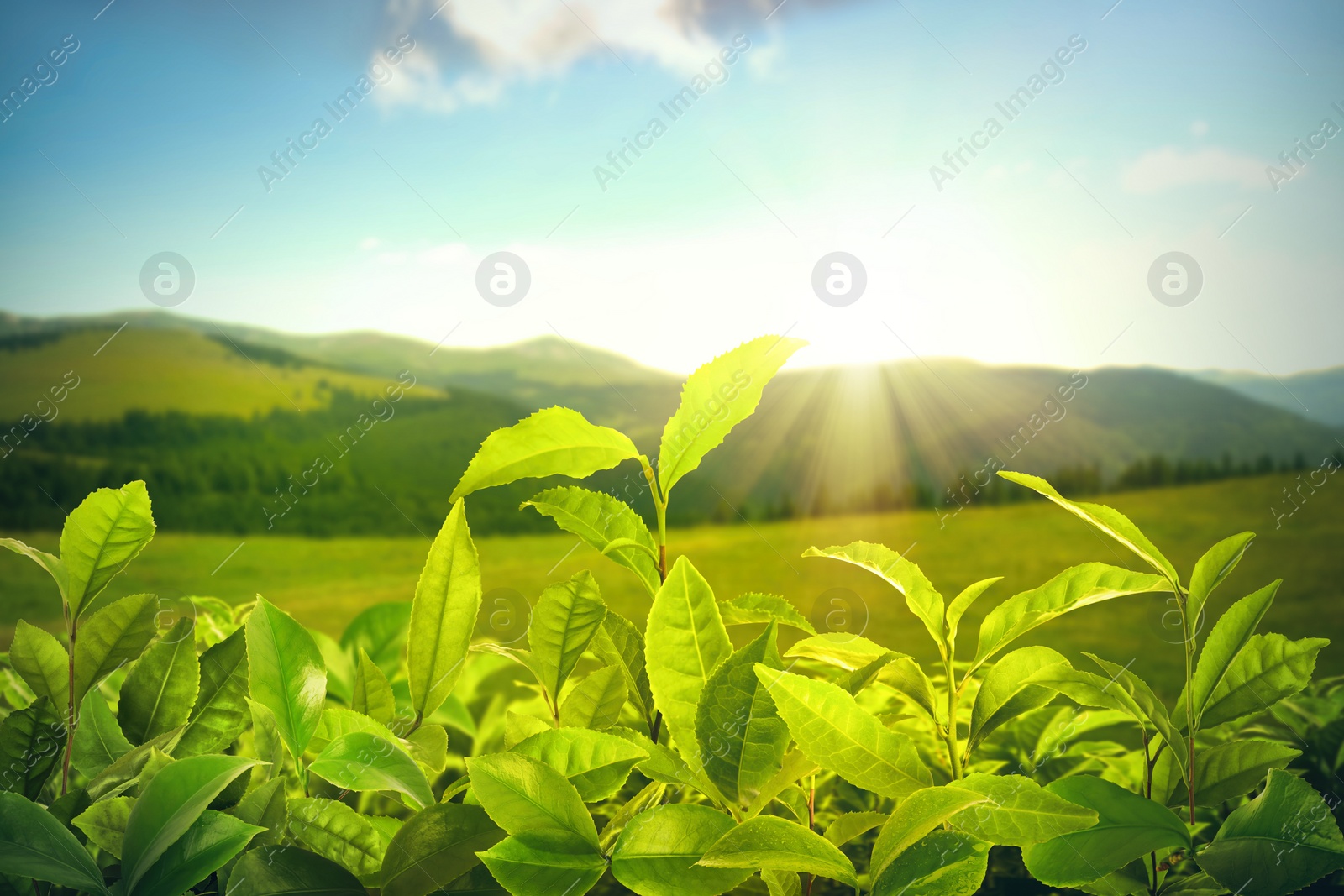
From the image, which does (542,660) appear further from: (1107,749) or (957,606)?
(1107,749)

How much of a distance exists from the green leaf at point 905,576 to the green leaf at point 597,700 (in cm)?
9

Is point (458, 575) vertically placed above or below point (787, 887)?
above

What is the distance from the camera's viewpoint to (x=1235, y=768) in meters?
0.31

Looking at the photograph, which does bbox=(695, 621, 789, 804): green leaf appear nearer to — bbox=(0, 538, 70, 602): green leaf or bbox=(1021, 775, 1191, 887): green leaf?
bbox=(1021, 775, 1191, 887): green leaf

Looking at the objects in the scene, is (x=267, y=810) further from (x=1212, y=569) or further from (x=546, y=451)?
(x=1212, y=569)

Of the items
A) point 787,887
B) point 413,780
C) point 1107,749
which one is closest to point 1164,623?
point 1107,749

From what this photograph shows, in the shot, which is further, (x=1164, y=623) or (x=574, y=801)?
(x=1164, y=623)

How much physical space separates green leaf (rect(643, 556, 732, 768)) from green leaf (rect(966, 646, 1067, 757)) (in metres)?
0.10

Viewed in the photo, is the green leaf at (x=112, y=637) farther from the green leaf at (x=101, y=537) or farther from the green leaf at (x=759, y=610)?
the green leaf at (x=759, y=610)

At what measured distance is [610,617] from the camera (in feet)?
1.15

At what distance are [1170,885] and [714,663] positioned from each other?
0.18 meters

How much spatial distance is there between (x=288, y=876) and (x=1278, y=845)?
0.31 meters

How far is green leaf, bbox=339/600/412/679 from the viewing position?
0.49 m

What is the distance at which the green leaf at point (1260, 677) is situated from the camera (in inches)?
11.9
